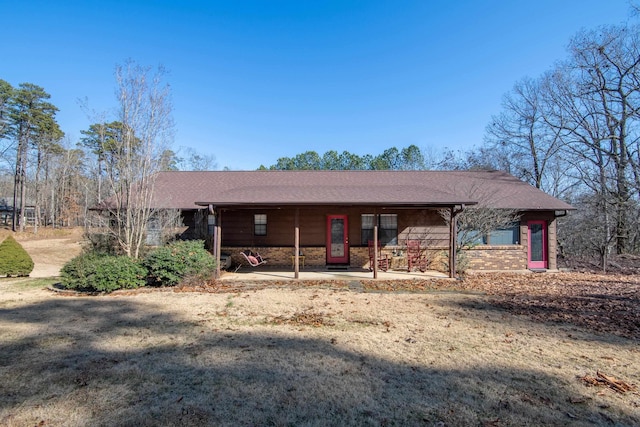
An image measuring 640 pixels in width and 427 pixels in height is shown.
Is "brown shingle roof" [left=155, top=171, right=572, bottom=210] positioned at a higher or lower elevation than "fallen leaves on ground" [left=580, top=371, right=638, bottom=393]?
higher

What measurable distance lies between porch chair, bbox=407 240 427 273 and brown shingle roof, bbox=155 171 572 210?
87.3 inches

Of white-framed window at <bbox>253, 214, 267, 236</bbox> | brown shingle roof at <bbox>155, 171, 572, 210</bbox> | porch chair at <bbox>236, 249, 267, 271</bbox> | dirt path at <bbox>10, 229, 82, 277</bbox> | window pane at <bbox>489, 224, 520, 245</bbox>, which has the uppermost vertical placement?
brown shingle roof at <bbox>155, 171, 572, 210</bbox>

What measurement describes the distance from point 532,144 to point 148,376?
2472 cm

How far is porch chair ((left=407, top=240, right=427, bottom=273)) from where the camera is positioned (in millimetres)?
12355

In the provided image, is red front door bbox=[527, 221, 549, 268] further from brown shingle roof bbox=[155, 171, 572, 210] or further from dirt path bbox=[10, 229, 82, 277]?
dirt path bbox=[10, 229, 82, 277]

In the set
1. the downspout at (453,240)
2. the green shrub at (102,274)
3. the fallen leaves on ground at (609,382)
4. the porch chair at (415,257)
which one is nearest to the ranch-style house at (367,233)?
the porch chair at (415,257)

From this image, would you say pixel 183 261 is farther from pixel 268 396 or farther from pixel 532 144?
pixel 532 144

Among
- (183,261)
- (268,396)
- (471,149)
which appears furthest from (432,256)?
(471,149)

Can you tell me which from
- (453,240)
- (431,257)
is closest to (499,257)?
(431,257)

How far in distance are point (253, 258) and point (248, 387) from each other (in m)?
8.65

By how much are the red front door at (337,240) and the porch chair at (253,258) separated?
2725 millimetres

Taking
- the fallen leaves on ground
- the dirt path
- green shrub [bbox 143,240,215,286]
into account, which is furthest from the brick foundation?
the fallen leaves on ground

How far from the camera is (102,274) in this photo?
28.5 ft

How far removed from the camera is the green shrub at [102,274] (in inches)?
343
